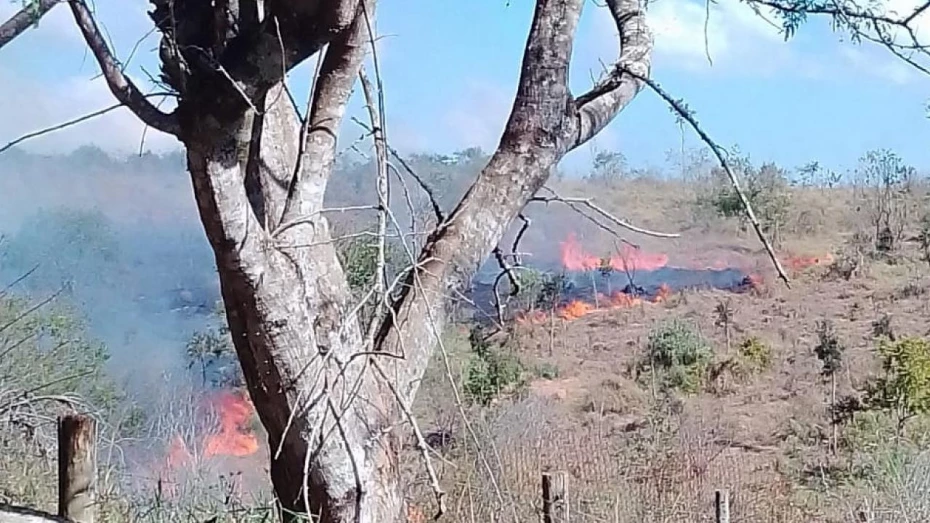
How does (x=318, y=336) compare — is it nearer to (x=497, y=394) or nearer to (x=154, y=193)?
(x=154, y=193)

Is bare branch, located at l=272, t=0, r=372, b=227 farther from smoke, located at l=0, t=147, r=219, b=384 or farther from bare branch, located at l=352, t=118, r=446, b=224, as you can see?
smoke, located at l=0, t=147, r=219, b=384

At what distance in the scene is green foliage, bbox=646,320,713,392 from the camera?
309 inches

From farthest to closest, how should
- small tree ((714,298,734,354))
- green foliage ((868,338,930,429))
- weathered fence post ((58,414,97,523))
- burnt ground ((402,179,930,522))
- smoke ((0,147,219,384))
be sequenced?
1. small tree ((714,298,734,354))
2. green foliage ((868,338,930,429))
3. burnt ground ((402,179,930,522))
4. smoke ((0,147,219,384))
5. weathered fence post ((58,414,97,523))

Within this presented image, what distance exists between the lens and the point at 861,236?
27.7 ft

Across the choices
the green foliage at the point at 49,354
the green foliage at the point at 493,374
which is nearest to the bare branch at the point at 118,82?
the green foliage at the point at 49,354

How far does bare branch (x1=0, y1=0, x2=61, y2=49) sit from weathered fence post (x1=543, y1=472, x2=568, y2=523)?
6.14ft

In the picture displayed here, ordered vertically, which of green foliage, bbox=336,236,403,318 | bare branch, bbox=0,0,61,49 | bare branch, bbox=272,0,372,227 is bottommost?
green foliage, bbox=336,236,403,318

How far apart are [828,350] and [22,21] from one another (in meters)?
7.33

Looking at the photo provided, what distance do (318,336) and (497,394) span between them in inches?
171

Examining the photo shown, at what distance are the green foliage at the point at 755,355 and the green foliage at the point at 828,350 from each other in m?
0.37

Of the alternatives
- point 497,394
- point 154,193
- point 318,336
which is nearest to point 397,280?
point 318,336

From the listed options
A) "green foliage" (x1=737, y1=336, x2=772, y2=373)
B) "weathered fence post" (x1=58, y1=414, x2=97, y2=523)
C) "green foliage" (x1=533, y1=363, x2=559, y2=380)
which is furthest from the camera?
"green foliage" (x1=737, y1=336, x2=772, y2=373)

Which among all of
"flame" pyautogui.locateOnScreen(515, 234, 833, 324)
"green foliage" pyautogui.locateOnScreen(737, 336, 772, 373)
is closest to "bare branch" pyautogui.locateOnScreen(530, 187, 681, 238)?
"flame" pyautogui.locateOnScreen(515, 234, 833, 324)

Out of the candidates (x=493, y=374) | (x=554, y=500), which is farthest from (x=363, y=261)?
(x=493, y=374)
